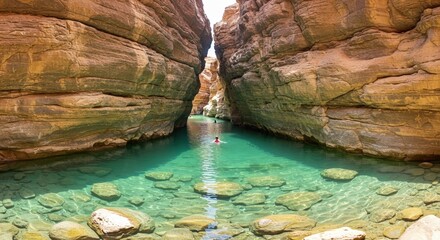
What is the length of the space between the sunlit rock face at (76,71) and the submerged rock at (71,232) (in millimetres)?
6436

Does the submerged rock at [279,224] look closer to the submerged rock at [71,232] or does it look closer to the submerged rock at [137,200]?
the submerged rock at [137,200]

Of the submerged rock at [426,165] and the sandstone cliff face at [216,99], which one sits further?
the sandstone cliff face at [216,99]

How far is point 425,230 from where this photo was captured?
5762 mm

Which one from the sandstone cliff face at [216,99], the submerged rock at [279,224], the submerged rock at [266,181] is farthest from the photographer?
the sandstone cliff face at [216,99]

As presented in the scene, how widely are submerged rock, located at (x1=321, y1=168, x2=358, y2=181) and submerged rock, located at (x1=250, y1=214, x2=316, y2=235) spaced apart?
13.2ft

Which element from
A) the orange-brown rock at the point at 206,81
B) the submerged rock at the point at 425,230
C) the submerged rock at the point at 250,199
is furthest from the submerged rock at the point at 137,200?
the orange-brown rock at the point at 206,81

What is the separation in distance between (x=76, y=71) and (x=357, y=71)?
11687 millimetres

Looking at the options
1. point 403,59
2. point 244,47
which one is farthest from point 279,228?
point 244,47

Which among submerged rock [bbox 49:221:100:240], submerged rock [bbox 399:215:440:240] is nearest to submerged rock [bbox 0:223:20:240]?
submerged rock [bbox 49:221:100:240]

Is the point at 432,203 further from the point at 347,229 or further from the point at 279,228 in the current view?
the point at 279,228

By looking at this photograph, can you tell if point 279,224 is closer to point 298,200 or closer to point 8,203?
point 298,200

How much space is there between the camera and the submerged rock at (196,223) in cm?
717

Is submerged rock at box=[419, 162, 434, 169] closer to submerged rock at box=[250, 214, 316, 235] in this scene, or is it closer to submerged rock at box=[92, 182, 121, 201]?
submerged rock at box=[250, 214, 316, 235]

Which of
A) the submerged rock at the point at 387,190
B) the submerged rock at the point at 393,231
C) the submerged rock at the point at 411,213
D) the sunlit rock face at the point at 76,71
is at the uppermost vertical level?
the sunlit rock face at the point at 76,71
